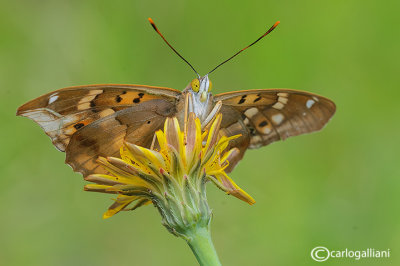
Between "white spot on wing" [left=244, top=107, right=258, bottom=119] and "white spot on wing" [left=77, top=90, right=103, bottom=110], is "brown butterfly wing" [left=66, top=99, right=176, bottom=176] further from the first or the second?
"white spot on wing" [left=244, top=107, right=258, bottom=119]

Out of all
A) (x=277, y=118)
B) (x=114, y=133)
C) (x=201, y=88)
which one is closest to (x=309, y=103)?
(x=277, y=118)

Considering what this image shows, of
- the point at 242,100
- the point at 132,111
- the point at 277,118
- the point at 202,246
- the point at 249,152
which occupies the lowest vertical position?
the point at 249,152

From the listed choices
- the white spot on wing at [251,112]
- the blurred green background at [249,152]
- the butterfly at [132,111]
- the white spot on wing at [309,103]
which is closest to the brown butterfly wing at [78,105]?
the butterfly at [132,111]

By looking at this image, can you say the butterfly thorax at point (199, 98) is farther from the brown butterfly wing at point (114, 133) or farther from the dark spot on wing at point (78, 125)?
the dark spot on wing at point (78, 125)

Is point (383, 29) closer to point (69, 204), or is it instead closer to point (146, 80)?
point (146, 80)

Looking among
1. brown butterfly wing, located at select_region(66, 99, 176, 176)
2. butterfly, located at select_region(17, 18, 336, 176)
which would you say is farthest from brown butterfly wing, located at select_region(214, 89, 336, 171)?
brown butterfly wing, located at select_region(66, 99, 176, 176)

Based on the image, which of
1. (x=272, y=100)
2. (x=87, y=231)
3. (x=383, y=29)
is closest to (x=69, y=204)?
(x=87, y=231)

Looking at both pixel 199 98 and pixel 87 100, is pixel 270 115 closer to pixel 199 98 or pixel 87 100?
pixel 199 98
